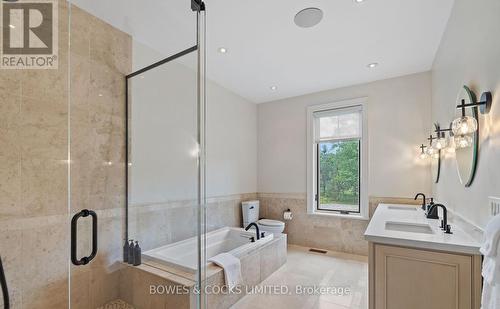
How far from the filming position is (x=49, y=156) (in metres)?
1.77

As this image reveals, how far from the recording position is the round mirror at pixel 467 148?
148cm

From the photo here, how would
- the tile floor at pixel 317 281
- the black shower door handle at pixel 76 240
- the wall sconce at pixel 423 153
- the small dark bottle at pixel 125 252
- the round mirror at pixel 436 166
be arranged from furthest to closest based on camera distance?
the wall sconce at pixel 423 153 < the round mirror at pixel 436 166 < the tile floor at pixel 317 281 < the small dark bottle at pixel 125 252 < the black shower door handle at pixel 76 240

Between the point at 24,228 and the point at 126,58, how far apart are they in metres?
1.68

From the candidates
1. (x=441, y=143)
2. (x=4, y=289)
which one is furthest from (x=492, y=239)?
(x=4, y=289)

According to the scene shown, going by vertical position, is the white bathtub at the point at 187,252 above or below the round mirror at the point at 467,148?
below

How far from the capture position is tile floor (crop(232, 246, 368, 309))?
229 cm

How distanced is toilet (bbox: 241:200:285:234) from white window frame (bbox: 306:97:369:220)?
65cm

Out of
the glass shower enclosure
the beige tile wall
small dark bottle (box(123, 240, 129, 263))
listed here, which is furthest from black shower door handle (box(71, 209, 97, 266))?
the beige tile wall

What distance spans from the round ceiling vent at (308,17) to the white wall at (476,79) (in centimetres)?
103

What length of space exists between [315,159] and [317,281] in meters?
1.97

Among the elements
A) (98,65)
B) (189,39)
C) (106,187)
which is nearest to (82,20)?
(98,65)

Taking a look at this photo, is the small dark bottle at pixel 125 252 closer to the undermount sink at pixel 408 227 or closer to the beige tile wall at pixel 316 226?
the undermount sink at pixel 408 227

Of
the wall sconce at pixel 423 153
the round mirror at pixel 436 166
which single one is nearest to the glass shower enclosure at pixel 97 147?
the round mirror at pixel 436 166

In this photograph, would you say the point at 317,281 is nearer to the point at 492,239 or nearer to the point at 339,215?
the point at 339,215
